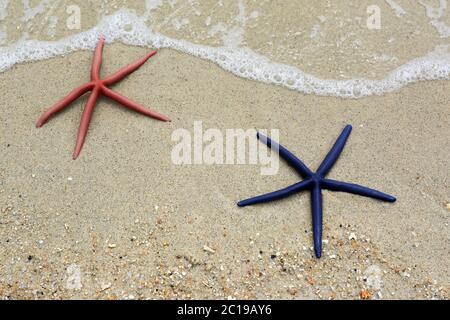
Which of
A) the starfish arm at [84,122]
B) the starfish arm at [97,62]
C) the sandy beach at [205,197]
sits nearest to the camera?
the sandy beach at [205,197]

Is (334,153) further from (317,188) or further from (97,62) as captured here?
(97,62)

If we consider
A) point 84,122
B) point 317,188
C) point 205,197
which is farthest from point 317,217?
point 84,122

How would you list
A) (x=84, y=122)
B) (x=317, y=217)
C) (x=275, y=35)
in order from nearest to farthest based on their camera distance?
(x=317, y=217) < (x=84, y=122) < (x=275, y=35)

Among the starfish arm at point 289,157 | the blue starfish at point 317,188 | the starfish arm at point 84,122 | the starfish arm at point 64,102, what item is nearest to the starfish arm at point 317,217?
the blue starfish at point 317,188

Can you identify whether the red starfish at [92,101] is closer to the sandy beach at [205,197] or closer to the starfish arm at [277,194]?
the sandy beach at [205,197]

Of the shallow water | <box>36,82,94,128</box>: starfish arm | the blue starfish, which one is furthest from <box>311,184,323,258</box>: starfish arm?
<box>36,82,94,128</box>: starfish arm

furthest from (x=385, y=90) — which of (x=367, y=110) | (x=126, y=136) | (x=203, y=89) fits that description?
(x=126, y=136)
